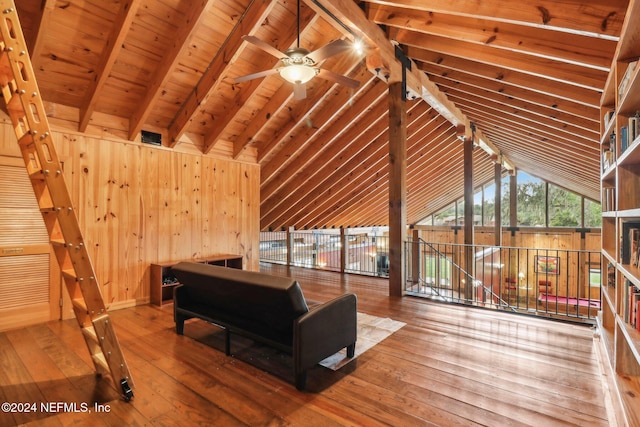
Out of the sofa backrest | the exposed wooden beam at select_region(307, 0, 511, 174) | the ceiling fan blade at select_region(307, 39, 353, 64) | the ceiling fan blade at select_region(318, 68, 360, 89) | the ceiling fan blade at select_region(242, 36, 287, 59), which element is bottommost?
the sofa backrest

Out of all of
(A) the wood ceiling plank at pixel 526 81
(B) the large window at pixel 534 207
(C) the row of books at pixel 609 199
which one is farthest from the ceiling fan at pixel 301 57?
(B) the large window at pixel 534 207

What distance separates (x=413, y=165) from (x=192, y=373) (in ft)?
23.9

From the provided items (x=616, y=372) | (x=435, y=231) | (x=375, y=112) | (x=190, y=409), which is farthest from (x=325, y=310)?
(x=435, y=231)

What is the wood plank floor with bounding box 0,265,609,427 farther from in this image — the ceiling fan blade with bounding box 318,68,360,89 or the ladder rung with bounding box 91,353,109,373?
the ceiling fan blade with bounding box 318,68,360,89

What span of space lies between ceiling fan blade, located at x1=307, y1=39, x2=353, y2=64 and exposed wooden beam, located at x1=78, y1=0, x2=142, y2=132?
1725 mm

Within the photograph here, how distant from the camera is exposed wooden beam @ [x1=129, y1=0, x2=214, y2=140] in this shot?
316 cm

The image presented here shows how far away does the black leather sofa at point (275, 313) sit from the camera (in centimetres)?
231

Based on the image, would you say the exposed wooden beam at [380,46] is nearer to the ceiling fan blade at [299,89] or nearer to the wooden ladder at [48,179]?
the ceiling fan blade at [299,89]

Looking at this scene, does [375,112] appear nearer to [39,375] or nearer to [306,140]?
[306,140]

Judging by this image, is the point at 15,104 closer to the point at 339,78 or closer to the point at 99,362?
the point at 99,362

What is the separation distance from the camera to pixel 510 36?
9.59 ft

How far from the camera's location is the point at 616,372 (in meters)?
2.26

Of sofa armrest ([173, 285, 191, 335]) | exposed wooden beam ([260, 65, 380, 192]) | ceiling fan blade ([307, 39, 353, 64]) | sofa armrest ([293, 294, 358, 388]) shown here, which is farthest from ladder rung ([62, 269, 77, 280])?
exposed wooden beam ([260, 65, 380, 192])

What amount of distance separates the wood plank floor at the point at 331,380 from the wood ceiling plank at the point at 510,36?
258cm
